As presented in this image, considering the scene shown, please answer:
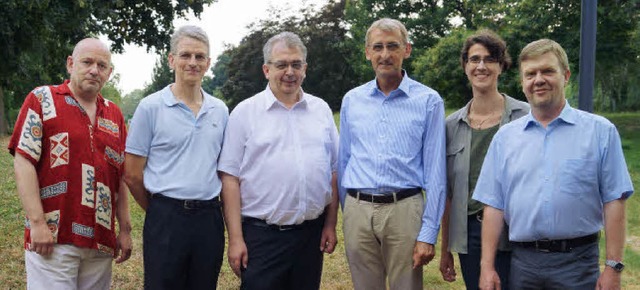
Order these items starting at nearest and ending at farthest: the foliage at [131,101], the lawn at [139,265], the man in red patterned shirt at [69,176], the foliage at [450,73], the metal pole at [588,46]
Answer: the man in red patterned shirt at [69,176] → the metal pole at [588,46] → the lawn at [139,265] → the foliage at [450,73] → the foliage at [131,101]

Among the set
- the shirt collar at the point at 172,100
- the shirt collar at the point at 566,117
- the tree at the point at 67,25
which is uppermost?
the tree at the point at 67,25

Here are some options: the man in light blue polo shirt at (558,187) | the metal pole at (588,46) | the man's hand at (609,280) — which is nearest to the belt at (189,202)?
the man in light blue polo shirt at (558,187)

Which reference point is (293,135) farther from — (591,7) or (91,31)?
(91,31)

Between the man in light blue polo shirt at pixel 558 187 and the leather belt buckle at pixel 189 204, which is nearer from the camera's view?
the man in light blue polo shirt at pixel 558 187

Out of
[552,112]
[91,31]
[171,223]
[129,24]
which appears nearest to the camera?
[552,112]

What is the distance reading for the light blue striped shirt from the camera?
13.2 feet

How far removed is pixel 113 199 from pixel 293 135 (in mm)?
1234

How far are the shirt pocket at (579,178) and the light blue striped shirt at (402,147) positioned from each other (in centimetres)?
80

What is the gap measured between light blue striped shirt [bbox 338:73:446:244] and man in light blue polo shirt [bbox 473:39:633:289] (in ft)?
1.58

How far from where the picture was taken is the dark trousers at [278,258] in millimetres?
4168

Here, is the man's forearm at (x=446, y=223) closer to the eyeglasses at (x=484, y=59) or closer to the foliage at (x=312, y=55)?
the eyeglasses at (x=484, y=59)

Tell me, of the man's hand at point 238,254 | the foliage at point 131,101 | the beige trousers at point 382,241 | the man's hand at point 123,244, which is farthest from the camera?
the foliage at point 131,101

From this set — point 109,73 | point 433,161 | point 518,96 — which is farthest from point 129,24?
point 518,96

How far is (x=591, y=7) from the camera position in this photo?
5.29 meters
